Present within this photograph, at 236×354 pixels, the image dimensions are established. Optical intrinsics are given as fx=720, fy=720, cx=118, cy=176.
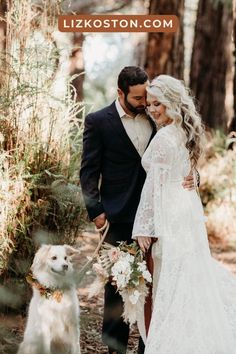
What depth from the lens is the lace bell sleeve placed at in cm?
450

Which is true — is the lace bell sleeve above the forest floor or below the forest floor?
above

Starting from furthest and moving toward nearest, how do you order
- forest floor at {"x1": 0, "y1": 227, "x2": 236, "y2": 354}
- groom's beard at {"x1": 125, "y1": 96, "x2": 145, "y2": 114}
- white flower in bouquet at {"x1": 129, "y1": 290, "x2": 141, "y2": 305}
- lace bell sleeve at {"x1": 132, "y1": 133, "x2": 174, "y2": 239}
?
forest floor at {"x1": 0, "y1": 227, "x2": 236, "y2": 354}, groom's beard at {"x1": 125, "y1": 96, "x2": 145, "y2": 114}, white flower in bouquet at {"x1": 129, "y1": 290, "x2": 141, "y2": 305}, lace bell sleeve at {"x1": 132, "y1": 133, "x2": 174, "y2": 239}

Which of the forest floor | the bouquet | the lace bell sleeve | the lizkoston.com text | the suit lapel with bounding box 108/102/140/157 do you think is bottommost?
the forest floor

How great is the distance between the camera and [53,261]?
15.3 feet

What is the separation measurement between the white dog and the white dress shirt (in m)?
0.87

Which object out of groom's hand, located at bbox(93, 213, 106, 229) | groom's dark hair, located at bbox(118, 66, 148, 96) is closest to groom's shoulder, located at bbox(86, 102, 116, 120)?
groom's dark hair, located at bbox(118, 66, 148, 96)

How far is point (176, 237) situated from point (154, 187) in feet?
1.25

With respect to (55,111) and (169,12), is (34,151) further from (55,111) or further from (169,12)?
(169,12)

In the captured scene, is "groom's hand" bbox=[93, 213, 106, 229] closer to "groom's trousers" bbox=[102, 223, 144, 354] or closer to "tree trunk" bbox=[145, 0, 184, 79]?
"groom's trousers" bbox=[102, 223, 144, 354]

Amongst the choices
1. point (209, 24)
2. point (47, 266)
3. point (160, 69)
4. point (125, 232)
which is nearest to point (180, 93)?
point (125, 232)

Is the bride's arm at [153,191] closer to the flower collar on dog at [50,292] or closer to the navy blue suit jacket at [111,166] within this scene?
the navy blue suit jacket at [111,166]

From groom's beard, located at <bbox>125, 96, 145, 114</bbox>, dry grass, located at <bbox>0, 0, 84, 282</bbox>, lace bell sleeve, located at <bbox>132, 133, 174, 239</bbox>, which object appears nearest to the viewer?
lace bell sleeve, located at <bbox>132, 133, 174, 239</bbox>

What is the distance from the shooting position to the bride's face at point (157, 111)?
4531 mm

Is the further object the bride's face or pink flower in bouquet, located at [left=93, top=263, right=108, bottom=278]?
pink flower in bouquet, located at [left=93, top=263, right=108, bottom=278]
